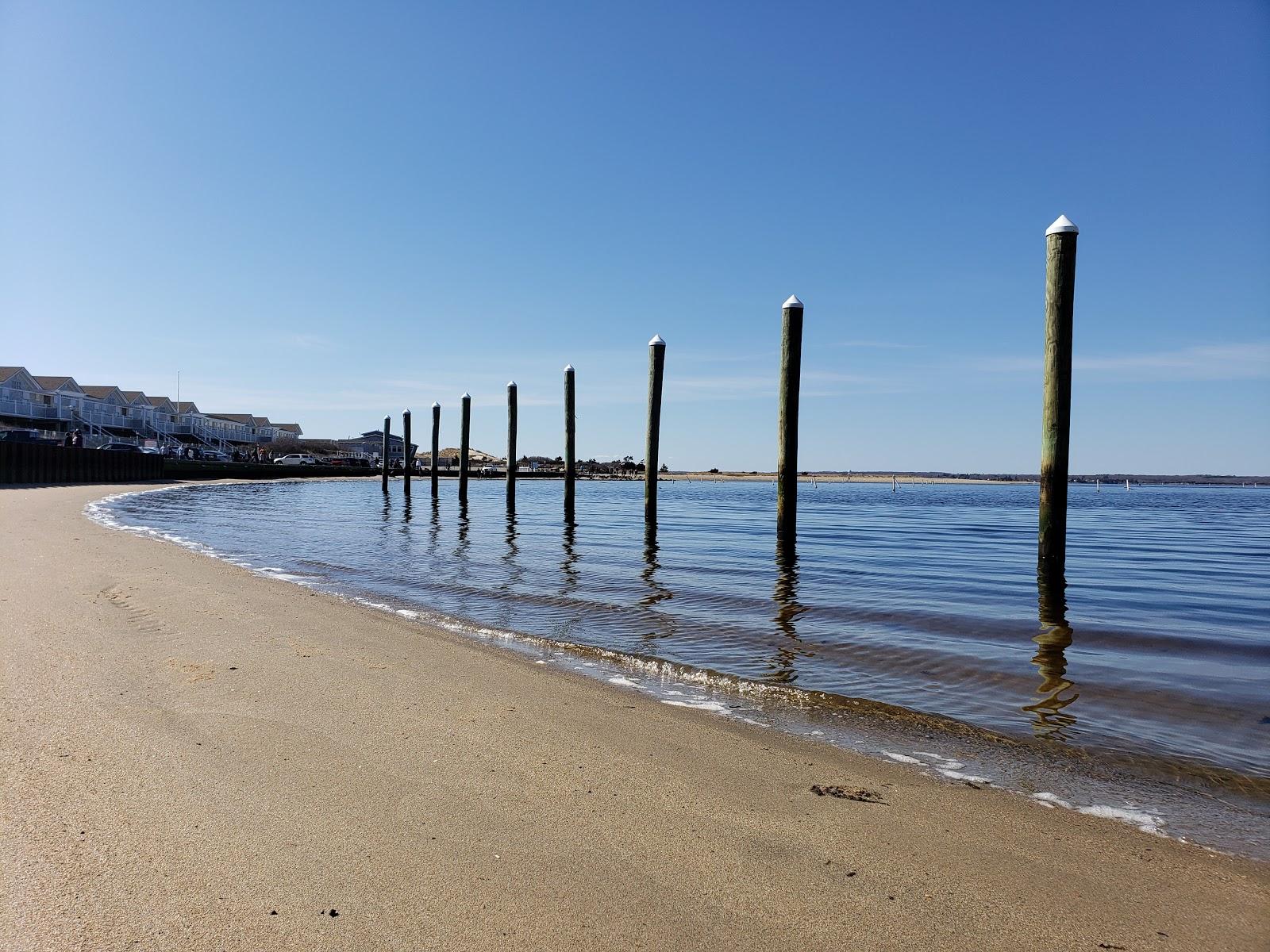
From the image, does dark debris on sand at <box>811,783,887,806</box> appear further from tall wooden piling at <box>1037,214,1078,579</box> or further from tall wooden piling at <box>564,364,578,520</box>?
tall wooden piling at <box>564,364,578,520</box>

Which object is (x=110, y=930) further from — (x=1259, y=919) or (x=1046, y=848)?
(x=1259, y=919)

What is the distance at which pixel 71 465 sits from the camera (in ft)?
163

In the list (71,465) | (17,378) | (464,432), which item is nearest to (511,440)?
(464,432)

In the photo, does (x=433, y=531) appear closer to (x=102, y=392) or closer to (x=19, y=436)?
(x=19, y=436)

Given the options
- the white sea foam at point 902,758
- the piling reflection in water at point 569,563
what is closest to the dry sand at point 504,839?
the white sea foam at point 902,758

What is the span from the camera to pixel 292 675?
5.25 m

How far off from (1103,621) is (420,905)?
857 centimetres

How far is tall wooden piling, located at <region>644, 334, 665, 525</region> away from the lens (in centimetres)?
2033

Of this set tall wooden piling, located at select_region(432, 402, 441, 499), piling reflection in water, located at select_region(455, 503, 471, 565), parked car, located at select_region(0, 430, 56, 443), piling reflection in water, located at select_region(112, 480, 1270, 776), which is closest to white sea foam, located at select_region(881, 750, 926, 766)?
piling reflection in water, located at select_region(112, 480, 1270, 776)

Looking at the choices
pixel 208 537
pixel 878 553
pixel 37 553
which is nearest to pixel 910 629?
pixel 878 553

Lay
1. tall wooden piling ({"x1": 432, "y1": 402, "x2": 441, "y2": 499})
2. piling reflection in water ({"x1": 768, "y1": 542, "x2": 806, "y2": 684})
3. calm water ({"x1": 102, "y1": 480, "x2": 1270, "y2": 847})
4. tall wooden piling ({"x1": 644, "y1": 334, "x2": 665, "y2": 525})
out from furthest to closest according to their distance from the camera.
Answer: tall wooden piling ({"x1": 432, "y1": 402, "x2": 441, "y2": 499}) → tall wooden piling ({"x1": 644, "y1": 334, "x2": 665, "y2": 525}) → piling reflection in water ({"x1": 768, "y1": 542, "x2": 806, "y2": 684}) → calm water ({"x1": 102, "y1": 480, "x2": 1270, "y2": 847})

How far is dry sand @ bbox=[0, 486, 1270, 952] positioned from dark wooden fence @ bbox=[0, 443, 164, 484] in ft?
163

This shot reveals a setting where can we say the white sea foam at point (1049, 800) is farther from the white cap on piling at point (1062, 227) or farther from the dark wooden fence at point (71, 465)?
the dark wooden fence at point (71, 465)

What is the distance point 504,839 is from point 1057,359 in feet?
34.9
